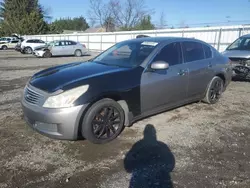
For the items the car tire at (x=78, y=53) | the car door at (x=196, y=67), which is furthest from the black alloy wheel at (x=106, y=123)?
the car tire at (x=78, y=53)

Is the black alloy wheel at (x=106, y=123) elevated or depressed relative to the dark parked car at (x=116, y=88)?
depressed

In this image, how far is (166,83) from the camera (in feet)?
15.2

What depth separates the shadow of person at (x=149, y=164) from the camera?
295 centimetres

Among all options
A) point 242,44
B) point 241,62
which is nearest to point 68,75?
point 241,62

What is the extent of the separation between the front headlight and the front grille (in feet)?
0.64

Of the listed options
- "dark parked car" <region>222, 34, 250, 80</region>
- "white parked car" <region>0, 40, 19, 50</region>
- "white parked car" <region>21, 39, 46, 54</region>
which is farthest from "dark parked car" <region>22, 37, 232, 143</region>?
"white parked car" <region>0, 40, 19, 50</region>

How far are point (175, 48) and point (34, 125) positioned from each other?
3062mm

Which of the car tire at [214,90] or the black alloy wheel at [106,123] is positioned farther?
the car tire at [214,90]

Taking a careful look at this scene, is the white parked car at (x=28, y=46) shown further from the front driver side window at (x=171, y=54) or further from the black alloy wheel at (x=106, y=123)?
the black alloy wheel at (x=106, y=123)

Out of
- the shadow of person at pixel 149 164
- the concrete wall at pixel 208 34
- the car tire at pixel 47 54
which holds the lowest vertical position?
the shadow of person at pixel 149 164

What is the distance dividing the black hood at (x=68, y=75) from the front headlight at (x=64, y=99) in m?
0.14

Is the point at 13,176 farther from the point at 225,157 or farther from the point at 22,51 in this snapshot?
the point at 22,51

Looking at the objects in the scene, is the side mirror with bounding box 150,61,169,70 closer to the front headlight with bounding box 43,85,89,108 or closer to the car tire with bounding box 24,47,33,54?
the front headlight with bounding box 43,85,89,108

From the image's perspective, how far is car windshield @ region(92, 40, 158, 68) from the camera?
454 cm
